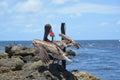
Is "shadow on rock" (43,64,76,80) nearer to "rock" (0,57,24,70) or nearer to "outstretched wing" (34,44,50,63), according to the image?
"outstretched wing" (34,44,50,63)

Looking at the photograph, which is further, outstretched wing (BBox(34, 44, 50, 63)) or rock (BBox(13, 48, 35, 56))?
rock (BBox(13, 48, 35, 56))

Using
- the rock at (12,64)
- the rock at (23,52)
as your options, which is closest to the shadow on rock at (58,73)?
the rock at (12,64)

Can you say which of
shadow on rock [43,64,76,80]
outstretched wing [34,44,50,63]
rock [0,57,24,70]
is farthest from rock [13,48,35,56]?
shadow on rock [43,64,76,80]

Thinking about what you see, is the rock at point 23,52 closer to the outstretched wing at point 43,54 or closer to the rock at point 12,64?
the rock at point 12,64

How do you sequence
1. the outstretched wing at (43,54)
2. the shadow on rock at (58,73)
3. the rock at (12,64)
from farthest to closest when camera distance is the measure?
the rock at (12,64) < the outstretched wing at (43,54) < the shadow on rock at (58,73)

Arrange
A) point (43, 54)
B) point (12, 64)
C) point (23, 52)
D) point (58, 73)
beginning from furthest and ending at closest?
1. point (23, 52)
2. point (12, 64)
3. point (43, 54)
4. point (58, 73)

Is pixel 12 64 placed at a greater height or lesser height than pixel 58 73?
lesser

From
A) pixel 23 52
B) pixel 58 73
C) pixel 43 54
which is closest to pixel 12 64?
pixel 43 54

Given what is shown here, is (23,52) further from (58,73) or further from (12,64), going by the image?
(58,73)

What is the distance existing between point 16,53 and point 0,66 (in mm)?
26945

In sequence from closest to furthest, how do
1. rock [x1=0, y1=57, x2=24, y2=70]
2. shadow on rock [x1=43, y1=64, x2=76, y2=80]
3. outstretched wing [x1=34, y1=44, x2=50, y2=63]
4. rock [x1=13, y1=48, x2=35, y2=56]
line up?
shadow on rock [x1=43, y1=64, x2=76, y2=80]
outstretched wing [x1=34, y1=44, x2=50, y2=63]
rock [x1=0, y1=57, x2=24, y2=70]
rock [x1=13, y1=48, x2=35, y2=56]

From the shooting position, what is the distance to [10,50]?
43.4m

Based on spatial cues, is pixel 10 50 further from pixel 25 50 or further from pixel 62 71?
pixel 62 71

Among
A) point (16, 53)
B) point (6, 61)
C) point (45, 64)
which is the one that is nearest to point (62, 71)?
point (45, 64)
